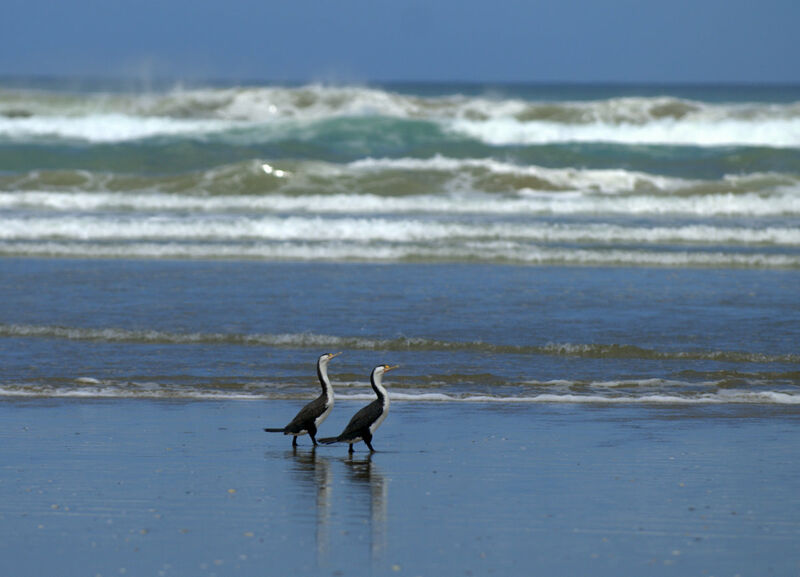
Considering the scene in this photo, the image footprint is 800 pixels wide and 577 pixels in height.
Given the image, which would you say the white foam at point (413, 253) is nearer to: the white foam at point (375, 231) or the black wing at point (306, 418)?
the white foam at point (375, 231)

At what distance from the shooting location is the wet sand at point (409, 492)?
5.06 metres

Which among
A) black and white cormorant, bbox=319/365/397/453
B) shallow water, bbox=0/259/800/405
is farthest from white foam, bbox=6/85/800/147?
black and white cormorant, bbox=319/365/397/453

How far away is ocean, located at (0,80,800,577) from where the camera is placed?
5379 millimetres

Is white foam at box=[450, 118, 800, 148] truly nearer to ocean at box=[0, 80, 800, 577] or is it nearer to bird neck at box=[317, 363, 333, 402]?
ocean at box=[0, 80, 800, 577]

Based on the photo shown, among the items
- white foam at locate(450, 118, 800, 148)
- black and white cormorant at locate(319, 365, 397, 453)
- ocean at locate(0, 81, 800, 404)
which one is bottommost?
black and white cormorant at locate(319, 365, 397, 453)

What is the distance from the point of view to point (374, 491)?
6.26m

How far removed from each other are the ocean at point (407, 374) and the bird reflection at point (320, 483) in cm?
3

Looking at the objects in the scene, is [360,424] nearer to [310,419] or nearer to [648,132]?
[310,419]

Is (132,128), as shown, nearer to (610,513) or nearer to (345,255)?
(345,255)

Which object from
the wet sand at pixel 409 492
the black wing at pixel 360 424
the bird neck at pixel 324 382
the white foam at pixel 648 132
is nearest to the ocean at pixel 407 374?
the wet sand at pixel 409 492

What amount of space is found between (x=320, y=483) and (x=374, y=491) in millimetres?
376

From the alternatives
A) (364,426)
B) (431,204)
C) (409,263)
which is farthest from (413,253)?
(364,426)

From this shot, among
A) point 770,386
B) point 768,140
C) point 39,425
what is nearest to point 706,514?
point 770,386

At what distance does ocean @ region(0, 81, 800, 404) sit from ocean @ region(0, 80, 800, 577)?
0.06 metres
